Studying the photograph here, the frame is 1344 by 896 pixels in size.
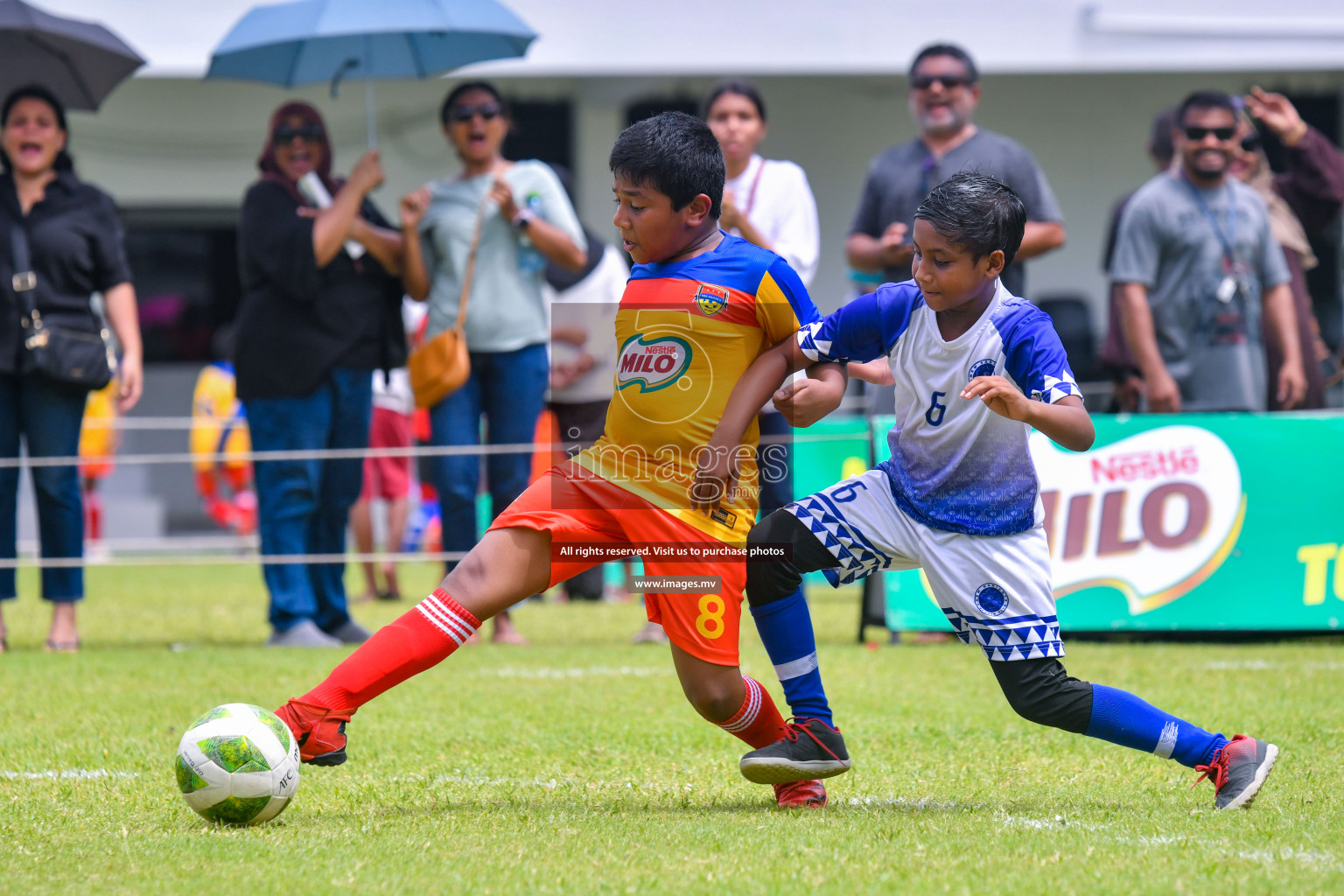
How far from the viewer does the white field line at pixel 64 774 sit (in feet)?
14.0

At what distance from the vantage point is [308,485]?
7.36 m

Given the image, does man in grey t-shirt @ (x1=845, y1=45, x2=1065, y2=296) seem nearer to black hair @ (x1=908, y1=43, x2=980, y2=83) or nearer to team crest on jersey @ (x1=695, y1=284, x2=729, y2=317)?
black hair @ (x1=908, y1=43, x2=980, y2=83)

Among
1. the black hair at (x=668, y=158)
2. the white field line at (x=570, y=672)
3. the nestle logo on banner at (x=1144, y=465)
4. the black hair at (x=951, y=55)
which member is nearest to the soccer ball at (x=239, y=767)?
the black hair at (x=668, y=158)

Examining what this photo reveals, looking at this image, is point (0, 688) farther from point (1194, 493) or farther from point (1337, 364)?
point (1337, 364)

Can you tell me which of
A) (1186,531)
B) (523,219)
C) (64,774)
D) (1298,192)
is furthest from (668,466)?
(1298,192)

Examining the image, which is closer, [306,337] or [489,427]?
[306,337]

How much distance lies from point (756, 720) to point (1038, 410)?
41.4 inches

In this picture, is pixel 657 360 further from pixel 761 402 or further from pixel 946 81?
pixel 946 81

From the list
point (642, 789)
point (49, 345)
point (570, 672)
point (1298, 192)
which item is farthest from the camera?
point (1298, 192)

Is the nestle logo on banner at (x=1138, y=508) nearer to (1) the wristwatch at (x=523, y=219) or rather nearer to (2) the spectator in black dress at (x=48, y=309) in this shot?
(1) the wristwatch at (x=523, y=219)

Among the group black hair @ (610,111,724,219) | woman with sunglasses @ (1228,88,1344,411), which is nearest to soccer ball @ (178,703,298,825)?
black hair @ (610,111,724,219)

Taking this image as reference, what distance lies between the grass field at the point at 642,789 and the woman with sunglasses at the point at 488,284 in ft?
3.05

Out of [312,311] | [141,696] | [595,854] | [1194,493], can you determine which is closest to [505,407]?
[312,311]

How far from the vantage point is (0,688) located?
595 cm
